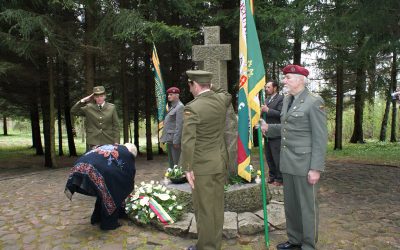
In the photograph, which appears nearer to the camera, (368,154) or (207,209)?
(207,209)

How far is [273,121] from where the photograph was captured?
21.8ft

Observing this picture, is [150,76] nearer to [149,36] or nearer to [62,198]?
[149,36]

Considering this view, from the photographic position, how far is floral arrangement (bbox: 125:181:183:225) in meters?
4.87

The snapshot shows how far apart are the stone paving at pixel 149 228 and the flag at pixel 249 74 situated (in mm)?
1515

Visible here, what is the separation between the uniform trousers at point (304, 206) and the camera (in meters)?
3.76

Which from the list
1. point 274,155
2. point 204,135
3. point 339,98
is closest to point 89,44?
point 274,155

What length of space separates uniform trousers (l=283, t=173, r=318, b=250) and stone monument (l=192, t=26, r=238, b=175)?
69.5 inches

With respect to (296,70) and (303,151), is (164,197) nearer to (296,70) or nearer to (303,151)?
(303,151)

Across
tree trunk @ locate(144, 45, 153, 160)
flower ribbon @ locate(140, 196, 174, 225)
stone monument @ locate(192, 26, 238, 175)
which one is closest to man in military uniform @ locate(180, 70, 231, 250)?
flower ribbon @ locate(140, 196, 174, 225)

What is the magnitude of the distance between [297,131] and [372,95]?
611 inches

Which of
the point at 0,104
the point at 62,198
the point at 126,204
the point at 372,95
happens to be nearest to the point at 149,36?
the point at 62,198

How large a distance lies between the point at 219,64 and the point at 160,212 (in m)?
2.55

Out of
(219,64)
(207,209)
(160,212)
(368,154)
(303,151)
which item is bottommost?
(368,154)

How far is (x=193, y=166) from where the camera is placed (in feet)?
12.3
